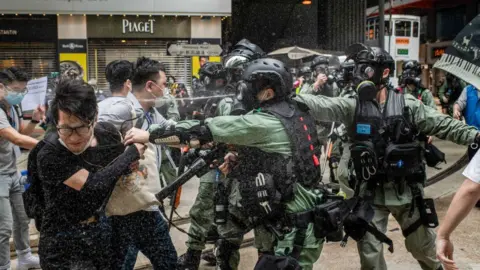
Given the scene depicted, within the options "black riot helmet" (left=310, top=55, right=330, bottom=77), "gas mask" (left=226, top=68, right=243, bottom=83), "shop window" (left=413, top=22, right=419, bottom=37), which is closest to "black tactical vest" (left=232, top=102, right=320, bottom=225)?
"gas mask" (left=226, top=68, right=243, bottom=83)

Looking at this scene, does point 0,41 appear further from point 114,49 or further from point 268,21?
point 268,21

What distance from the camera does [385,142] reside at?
14.1ft

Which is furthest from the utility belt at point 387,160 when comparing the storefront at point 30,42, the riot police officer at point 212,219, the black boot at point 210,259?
the storefront at point 30,42

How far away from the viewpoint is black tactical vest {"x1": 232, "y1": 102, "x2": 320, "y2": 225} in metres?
3.44

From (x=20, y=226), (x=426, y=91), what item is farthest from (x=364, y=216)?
(x=426, y=91)

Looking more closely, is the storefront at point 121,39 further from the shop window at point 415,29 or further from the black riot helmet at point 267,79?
the shop window at point 415,29

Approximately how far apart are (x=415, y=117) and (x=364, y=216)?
0.90m

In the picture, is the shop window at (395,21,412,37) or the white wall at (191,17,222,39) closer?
the white wall at (191,17,222,39)

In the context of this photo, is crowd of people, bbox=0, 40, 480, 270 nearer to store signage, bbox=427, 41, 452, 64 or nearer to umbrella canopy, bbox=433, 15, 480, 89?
umbrella canopy, bbox=433, 15, 480, 89

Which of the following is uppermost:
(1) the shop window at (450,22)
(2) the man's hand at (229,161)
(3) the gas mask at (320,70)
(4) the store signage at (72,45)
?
(1) the shop window at (450,22)

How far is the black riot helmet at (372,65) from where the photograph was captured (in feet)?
14.7

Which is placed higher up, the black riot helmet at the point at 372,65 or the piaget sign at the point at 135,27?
the piaget sign at the point at 135,27

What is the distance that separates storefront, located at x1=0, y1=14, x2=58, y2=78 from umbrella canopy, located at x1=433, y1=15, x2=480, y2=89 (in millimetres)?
14844

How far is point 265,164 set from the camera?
352 centimetres
